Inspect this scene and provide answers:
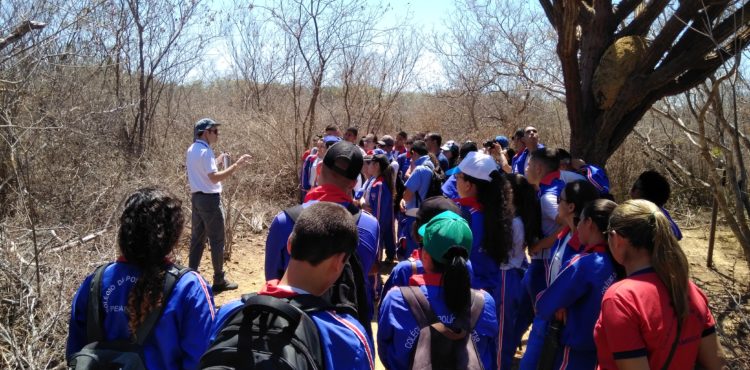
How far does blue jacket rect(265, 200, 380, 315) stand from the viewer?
105 inches

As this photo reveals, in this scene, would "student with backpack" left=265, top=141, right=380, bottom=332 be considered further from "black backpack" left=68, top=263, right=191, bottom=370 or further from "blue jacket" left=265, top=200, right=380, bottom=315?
"black backpack" left=68, top=263, right=191, bottom=370

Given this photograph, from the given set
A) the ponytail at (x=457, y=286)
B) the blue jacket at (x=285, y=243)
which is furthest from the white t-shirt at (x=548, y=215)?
the ponytail at (x=457, y=286)

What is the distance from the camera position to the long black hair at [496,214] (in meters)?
3.53

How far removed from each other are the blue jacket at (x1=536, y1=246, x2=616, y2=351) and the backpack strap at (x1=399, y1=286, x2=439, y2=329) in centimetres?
71

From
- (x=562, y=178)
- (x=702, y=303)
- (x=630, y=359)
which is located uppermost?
(x=562, y=178)

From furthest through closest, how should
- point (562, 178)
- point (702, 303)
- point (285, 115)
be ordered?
point (285, 115) < point (562, 178) < point (702, 303)

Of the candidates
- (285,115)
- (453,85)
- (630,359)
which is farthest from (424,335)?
(453,85)

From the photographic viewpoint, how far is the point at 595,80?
5555 millimetres

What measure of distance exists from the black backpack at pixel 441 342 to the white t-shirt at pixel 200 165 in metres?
3.91

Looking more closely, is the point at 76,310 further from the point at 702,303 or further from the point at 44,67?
the point at 44,67

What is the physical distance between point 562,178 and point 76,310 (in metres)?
3.91

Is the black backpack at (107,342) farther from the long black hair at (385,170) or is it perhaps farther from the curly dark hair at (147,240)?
the long black hair at (385,170)

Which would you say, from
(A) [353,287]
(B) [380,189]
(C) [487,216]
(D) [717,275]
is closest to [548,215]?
(C) [487,216]

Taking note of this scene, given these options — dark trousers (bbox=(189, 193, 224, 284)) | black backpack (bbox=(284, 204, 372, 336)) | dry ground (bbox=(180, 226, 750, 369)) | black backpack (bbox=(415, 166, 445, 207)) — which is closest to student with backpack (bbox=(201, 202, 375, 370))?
black backpack (bbox=(284, 204, 372, 336))
